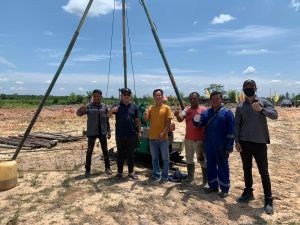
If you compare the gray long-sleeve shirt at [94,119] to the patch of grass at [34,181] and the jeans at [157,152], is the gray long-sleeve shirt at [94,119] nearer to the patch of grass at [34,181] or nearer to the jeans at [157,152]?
the jeans at [157,152]

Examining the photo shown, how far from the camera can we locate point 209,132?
5883mm

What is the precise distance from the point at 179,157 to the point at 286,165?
279cm

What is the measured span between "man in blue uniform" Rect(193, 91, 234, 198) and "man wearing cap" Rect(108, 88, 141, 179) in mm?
1313

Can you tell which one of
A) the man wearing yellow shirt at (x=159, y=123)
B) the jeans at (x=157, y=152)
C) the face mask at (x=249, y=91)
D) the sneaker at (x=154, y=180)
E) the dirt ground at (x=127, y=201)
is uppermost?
the face mask at (x=249, y=91)

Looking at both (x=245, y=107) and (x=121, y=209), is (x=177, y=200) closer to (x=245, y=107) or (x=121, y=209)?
(x=121, y=209)

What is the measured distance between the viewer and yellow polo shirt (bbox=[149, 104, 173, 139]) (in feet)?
21.1

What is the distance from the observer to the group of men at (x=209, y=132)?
17.3 feet

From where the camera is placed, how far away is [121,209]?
16.8 feet

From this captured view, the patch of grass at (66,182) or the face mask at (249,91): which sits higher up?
the face mask at (249,91)

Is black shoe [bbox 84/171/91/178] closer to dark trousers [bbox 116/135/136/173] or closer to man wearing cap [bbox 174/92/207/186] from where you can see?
dark trousers [bbox 116/135/136/173]

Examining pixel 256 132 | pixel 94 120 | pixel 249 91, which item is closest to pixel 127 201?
pixel 94 120

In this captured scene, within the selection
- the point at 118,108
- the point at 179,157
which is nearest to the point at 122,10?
the point at 118,108

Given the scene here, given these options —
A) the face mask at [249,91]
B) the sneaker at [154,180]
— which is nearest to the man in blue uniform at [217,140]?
the face mask at [249,91]

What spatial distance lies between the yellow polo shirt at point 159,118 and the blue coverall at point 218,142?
649 mm
